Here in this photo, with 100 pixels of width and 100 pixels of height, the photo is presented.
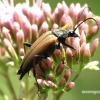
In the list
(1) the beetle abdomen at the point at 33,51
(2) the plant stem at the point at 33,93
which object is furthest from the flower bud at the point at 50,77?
(2) the plant stem at the point at 33,93

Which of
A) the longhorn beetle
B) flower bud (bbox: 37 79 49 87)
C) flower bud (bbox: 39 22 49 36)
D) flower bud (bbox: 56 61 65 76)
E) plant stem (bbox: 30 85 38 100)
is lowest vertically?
plant stem (bbox: 30 85 38 100)

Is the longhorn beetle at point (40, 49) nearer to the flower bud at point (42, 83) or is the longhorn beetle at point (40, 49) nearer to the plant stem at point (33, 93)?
the flower bud at point (42, 83)

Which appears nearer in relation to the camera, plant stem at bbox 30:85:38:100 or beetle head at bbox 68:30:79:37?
beetle head at bbox 68:30:79:37

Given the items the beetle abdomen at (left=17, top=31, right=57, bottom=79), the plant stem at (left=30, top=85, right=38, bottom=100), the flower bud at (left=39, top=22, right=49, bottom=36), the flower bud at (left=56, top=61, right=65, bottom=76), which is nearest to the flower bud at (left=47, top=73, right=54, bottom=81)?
the flower bud at (left=56, top=61, right=65, bottom=76)

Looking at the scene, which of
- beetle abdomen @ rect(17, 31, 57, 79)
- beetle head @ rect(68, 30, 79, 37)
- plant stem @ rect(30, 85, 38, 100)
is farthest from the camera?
plant stem @ rect(30, 85, 38, 100)

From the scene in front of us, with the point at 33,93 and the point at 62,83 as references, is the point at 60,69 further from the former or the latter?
the point at 33,93

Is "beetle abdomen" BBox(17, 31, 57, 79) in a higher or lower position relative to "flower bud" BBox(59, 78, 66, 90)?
higher

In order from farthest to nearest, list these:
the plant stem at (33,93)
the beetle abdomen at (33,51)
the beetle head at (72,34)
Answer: the plant stem at (33,93)
the beetle head at (72,34)
the beetle abdomen at (33,51)

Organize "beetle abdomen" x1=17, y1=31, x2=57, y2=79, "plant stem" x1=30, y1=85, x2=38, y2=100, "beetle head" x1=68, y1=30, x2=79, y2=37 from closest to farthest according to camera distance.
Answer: "beetle abdomen" x1=17, y1=31, x2=57, y2=79, "beetle head" x1=68, y1=30, x2=79, y2=37, "plant stem" x1=30, y1=85, x2=38, y2=100

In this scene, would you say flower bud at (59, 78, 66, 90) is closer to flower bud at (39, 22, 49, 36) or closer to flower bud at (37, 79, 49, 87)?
flower bud at (37, 79, 49, 87)

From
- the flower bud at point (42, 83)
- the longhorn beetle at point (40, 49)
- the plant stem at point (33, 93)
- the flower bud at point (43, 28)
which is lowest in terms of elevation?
the plant stem at point (33, 93)

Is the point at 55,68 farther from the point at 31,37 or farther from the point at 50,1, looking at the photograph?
the point at 50,1

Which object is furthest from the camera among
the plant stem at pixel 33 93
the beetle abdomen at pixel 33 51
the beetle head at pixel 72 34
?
the plant stem at pixel 33 93
